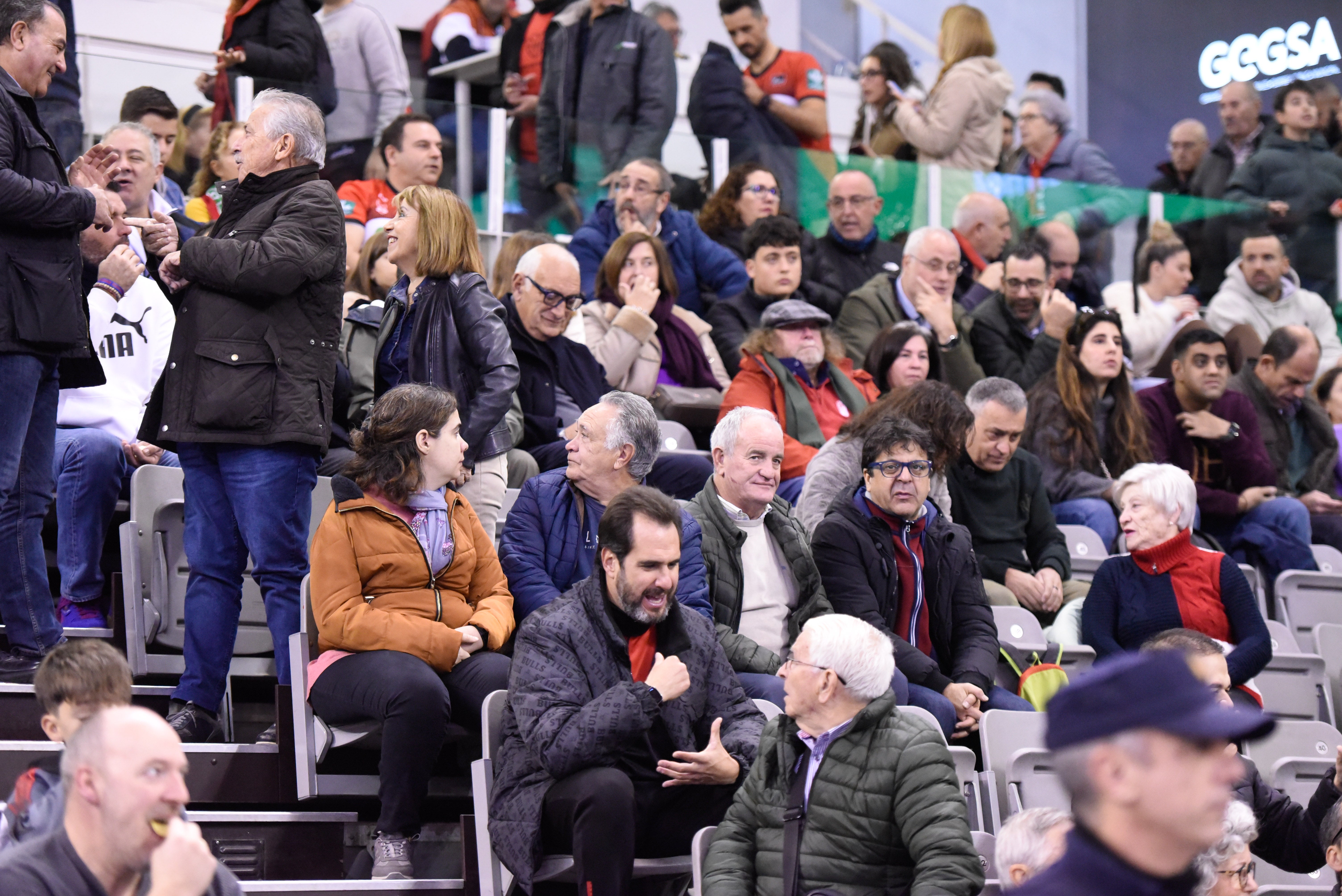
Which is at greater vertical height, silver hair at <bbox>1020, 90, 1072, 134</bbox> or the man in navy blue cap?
silver hair at <bbox>1020, 90, 1072, 134</bbox>

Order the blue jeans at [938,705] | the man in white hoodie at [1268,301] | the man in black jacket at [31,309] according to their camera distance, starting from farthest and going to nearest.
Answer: the man in white hoodie at [1268,301] < the blue jeans at [938,705] < the man in black jacket at [31,309]

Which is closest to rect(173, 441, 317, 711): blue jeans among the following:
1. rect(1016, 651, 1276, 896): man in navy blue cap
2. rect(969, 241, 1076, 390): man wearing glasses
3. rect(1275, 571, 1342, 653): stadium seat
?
rect(1016, 651, 1276, 896): man in navy blue cap

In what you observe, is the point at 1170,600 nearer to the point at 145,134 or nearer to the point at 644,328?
the point at 644,328

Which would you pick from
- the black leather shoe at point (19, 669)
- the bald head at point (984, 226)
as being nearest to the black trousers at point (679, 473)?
the black leather shoe at point (19, 669)

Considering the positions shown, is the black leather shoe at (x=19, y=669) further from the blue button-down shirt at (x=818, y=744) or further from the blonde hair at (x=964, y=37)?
the blonde hair at (x=964, y=37)

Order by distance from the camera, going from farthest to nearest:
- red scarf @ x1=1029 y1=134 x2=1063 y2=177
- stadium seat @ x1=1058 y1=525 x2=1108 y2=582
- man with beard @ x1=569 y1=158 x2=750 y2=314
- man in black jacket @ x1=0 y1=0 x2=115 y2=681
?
red scarf @ x1=1029 y1=134 x2=1063 y2=177, man with beard @ x1=569 y1=158 x2=750 y2=314, stadium seat @ x1=1058 y1=525 x2=1108 y2=582, man in black jacket @ x1=0 y1=0 x2=115 y2=681

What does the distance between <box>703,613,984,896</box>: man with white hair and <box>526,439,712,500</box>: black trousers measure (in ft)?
6.74

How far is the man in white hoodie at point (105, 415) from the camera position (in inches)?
179

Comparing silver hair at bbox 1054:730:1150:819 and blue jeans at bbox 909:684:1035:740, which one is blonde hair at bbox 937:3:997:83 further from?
silver hair at bbox 1054:730:1150:819

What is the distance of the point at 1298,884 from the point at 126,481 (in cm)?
367

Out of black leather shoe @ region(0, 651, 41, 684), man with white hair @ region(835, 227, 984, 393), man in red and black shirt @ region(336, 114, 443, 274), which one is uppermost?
man in red and black shirt @ region(336, 114, 443, 274)

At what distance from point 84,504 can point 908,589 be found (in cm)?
241

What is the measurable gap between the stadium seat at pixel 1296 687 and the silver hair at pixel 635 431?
2.37 metres

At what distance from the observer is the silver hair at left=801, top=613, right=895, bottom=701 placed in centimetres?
350
